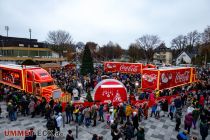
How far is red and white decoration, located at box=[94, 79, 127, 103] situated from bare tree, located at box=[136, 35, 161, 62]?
225ft

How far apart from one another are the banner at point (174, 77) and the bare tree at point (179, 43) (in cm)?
6928

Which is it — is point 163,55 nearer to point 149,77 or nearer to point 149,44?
point 149,44

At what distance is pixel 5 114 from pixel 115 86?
970 cm

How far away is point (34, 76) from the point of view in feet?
57.7

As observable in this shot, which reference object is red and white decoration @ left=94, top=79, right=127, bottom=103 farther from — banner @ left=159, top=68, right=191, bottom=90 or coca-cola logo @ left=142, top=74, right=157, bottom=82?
banner @ left=159, top=68, right=191, bottom=90

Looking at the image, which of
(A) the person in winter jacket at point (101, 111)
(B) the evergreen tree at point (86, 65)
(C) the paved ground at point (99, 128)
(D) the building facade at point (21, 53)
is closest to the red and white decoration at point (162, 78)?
(C) the paved ground at point (99, 128)

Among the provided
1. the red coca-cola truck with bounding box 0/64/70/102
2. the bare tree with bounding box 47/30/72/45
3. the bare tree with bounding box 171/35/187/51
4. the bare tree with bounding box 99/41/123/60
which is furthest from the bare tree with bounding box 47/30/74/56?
the bare tree with bounding box 171/35/187/51

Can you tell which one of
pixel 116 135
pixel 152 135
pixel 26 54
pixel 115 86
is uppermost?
pixel 26 54

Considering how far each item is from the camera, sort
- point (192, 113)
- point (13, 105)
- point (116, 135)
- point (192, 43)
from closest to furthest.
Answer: point (116, 135) → point (192, 113) → point (13, 105) → point (192, 43)

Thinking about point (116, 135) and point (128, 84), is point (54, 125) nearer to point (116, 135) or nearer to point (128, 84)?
point (116, 135)

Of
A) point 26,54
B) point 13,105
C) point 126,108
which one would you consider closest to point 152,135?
point 126,108

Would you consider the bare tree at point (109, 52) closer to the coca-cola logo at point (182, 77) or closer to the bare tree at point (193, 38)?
the bare tree at point (193, 38)

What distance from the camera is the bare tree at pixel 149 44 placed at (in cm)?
8194

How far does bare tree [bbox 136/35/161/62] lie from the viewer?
269ft
